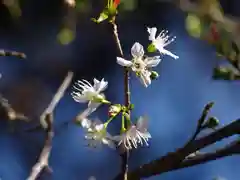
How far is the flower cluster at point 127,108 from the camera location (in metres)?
0.71

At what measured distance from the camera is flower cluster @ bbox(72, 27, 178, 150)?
71 cm

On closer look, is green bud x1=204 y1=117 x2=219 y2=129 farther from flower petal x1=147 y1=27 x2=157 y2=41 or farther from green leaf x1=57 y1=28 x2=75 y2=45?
green leaf x1=57 y1=28 x2=75 y2=45

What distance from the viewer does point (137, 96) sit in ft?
6.82

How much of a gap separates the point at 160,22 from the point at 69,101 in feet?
1.28

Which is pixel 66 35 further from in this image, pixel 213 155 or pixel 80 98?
pixel 213 155

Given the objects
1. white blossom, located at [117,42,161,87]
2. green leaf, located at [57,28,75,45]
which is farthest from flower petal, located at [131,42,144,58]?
green leaf, located at [57,28,75,45]

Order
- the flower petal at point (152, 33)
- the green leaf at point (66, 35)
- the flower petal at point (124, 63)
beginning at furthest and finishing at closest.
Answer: the green leaf at point (66, 35) → the flower petal at point (152, 33) → the flower petal at point (124, 63)

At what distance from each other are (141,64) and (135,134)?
0.07 metres

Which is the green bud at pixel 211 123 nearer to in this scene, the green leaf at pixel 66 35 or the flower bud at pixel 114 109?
the flower bud at pixel 114 109

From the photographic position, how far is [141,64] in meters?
0.73

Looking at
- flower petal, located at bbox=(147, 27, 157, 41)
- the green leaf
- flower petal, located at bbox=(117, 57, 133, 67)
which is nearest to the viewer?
flower petal, located at bbox=(117, 57, 133, 67)

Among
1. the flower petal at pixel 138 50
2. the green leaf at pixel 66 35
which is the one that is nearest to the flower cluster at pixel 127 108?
the flower petal at pixel 138 50

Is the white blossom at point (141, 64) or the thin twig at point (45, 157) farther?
the thin twig at point (45, 157)

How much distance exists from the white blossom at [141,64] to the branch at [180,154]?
72 mm
